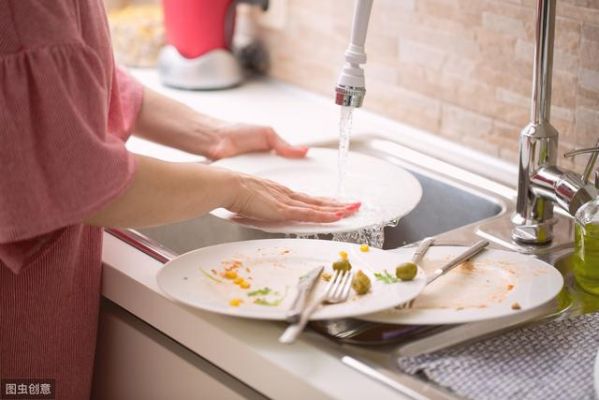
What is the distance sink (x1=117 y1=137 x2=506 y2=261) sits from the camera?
1.39 meters

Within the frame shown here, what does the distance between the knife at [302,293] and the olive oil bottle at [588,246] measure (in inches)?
12.1

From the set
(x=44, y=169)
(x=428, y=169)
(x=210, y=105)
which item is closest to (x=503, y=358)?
(x=44, y=169)

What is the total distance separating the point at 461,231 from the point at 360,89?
231 millimetres

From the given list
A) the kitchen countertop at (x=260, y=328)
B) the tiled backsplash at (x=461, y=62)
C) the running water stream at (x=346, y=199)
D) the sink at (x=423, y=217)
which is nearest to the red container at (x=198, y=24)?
the tiled backsplash at (x=461, y=62)

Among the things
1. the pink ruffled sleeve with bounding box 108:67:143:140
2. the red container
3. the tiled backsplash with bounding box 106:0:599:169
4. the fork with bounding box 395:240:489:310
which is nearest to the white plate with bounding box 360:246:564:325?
the fork with bounding box 395:240:489:310

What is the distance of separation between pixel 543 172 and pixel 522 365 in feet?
1.15

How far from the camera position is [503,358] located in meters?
0.99

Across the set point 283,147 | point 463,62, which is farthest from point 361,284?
point 463,62

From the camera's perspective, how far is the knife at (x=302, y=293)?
3.23ft

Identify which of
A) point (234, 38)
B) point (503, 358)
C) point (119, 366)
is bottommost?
point (119, 366)

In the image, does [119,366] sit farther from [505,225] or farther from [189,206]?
[505,225]

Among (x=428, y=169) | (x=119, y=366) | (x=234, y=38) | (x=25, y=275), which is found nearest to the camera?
(x=25, y=275)

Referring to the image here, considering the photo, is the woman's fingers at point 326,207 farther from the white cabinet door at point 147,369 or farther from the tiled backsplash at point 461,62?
the tiled backsplash at point 461,62

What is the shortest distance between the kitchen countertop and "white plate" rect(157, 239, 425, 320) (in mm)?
25
